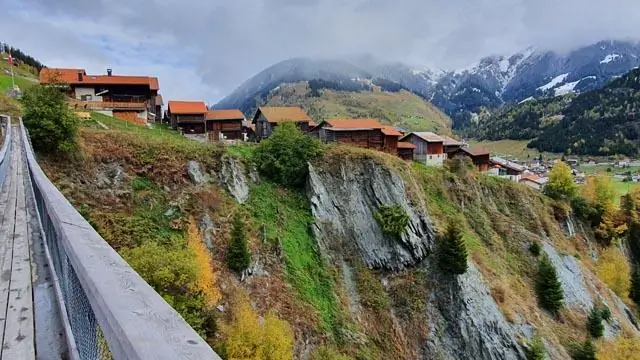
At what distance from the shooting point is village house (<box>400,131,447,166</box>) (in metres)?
60.1

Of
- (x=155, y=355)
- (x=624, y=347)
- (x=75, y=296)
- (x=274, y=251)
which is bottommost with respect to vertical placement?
(x=624, y=347)

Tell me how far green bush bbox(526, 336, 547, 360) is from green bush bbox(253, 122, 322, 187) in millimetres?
25087

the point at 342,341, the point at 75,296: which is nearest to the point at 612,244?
the point at 342,341

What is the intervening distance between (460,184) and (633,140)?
19179 cm

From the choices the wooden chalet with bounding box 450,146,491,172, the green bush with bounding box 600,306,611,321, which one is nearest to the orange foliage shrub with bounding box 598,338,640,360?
the green bush with bounding box 600,306,611,321

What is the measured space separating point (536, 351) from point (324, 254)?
19731 mm

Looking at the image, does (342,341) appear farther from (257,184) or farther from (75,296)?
(75,296)

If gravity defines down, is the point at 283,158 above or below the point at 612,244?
above

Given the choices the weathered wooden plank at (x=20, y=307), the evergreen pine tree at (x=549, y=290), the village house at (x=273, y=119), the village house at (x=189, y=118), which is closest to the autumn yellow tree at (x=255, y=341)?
the weathered wooden plank at (x=20, y=307)

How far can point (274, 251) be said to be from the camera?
3428 centimetres

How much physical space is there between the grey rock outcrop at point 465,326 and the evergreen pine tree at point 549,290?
29.1ft

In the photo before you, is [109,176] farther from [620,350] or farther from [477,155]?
[477,155]

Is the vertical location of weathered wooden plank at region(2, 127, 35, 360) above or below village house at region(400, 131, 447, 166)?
below

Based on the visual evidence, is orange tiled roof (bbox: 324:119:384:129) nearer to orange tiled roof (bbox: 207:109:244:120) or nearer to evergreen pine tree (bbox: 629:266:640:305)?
orange tiled roof (bbox: 207:109:244:120)
